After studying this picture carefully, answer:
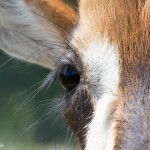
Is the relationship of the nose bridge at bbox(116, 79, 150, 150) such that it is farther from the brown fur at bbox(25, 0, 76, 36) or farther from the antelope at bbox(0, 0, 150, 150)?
the brown fur at bbox(25, 0, 76, 36)

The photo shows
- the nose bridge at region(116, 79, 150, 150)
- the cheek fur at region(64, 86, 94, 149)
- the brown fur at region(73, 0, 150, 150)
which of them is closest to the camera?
the nose bridge at region(116, 79, 150, 150)

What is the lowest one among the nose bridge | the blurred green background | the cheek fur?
the blurred green background

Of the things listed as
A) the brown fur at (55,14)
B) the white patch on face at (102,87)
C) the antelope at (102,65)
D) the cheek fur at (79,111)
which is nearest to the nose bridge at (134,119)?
the antelope at (102,65)

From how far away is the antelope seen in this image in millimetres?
3930

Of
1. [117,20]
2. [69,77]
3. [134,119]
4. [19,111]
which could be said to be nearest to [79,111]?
[69,77]

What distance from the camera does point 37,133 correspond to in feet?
43.0

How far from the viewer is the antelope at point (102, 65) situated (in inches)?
155

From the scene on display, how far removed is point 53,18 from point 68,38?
0.49 meters

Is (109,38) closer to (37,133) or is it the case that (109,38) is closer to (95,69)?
(95,69)

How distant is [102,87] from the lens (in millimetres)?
4379

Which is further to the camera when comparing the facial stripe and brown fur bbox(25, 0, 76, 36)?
brown fur bbox(25, 0, 76, 36)

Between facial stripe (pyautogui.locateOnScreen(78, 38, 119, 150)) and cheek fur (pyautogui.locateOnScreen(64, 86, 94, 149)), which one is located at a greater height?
facial stripe (pyautogui.locateOnScreen(78, 38, 119, 150))

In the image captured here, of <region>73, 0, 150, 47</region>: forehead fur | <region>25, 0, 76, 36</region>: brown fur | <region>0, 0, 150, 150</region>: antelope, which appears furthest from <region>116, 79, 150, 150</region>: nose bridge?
<region>25, 0, 76, 36</region>: brown fur

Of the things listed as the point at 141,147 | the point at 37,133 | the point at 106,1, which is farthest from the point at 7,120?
the point at 141,147
